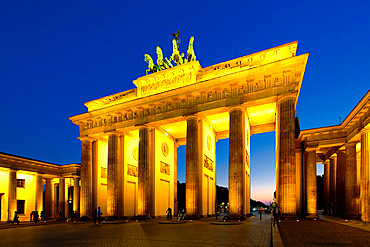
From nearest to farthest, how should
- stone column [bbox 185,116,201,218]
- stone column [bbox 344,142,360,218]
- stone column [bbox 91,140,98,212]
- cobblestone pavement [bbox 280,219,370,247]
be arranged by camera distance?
cobblestone pavement [bbox 280,219,370,247]
stone column [bbox 344,142,360,218]
stone column [bbox 185,116,201,218]
stone column [bbox 91,140,98,212]

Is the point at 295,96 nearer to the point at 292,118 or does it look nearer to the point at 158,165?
the point at 292,118

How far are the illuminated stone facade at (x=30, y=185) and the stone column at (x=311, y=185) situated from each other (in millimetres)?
28833

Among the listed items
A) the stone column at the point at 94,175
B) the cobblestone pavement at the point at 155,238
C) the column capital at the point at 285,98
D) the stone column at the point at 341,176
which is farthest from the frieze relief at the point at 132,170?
the stone column at the point at 341,176

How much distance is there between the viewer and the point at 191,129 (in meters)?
27.8

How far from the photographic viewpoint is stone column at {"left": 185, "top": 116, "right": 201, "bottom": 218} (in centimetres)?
2589

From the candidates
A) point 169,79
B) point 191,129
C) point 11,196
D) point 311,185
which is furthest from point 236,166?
point 11,196

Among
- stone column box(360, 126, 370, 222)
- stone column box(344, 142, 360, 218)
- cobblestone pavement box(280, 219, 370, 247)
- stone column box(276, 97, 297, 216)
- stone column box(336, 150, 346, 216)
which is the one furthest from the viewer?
stone column box(336, 150, 346, 216)

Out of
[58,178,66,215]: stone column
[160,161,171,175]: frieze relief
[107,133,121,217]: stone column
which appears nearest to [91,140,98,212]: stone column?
[107,133,121,217]: stone column

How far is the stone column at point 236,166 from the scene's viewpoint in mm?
23578

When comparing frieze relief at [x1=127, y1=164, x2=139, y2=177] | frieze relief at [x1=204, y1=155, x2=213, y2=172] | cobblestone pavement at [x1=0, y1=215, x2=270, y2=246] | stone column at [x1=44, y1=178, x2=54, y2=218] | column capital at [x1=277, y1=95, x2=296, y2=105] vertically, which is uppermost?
column capital at [x1=277, y1=95, x2=296, y2=105]

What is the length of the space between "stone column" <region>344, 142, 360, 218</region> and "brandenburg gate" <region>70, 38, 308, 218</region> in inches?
171

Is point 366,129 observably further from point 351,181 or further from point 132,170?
point 132,170

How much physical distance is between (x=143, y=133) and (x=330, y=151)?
21168mm

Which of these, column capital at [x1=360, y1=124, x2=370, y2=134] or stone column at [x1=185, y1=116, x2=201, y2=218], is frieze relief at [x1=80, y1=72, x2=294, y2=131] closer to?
stone column at [x1=185, y1=116, x2=201, y2=218]
